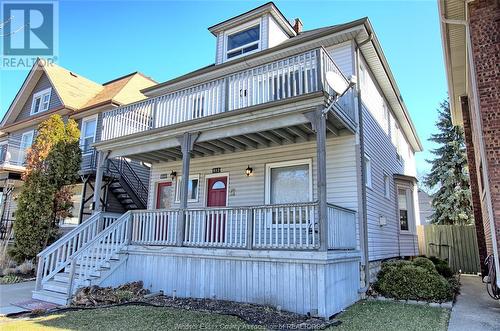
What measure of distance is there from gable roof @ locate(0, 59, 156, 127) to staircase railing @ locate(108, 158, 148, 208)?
116 inches

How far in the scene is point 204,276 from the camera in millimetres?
7953

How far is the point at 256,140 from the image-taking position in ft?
31.5

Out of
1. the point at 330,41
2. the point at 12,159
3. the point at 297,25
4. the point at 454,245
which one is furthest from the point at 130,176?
the point at 454,245

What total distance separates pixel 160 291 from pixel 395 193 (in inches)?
353

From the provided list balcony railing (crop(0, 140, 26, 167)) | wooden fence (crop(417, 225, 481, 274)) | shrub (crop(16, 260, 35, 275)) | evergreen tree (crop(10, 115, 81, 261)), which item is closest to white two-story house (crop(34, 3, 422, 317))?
shrub (crop(16, 260, 35, 275))

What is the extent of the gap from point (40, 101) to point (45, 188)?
9972mm

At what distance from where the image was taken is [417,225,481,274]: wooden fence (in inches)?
585

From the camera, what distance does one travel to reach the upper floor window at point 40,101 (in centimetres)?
1931

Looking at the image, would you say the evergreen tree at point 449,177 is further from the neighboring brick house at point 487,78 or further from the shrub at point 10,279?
the shrub at point 10,279

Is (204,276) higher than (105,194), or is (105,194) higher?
(105,194)

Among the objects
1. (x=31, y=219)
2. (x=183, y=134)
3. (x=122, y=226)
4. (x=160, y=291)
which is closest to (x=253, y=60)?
(x=183, y=134)

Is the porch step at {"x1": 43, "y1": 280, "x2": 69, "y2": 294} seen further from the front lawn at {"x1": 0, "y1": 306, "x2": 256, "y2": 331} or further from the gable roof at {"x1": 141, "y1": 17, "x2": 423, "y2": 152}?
the gable roof at {"x1": 141, "y1": 17, "x2": 423, "y2": 152}

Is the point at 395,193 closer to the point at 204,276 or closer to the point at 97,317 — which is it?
the point at 204,276

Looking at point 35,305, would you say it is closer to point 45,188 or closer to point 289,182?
point 45,188
